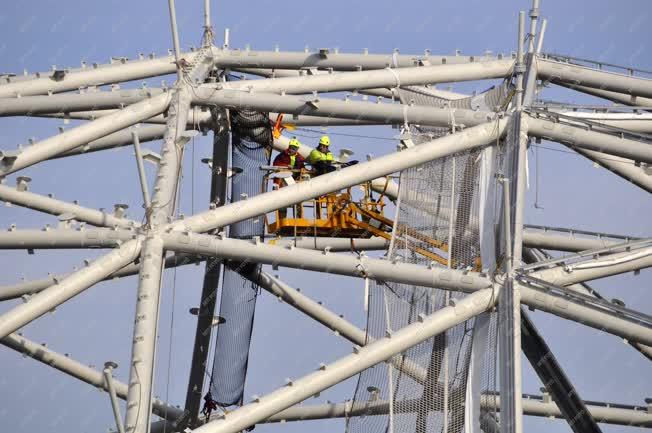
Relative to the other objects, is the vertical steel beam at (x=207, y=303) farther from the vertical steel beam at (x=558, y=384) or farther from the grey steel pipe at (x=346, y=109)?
the vertical steel beam at (x=558, y=384)

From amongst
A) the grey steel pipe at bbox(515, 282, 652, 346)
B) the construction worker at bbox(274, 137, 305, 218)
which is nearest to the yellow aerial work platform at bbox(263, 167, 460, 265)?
the construction worker at bbox(274, 137, 305, 218)

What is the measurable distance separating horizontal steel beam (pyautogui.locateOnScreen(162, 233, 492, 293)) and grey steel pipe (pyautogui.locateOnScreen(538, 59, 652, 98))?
28.7 ft

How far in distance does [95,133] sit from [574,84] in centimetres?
1436

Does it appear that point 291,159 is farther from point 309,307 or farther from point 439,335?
point 439,335

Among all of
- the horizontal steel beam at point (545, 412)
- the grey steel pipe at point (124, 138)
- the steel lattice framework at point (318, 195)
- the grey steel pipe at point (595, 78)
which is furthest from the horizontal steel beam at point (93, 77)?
the horizontal steel beam at point (545, 412)

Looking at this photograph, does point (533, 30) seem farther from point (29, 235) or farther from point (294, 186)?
point (29, 235)

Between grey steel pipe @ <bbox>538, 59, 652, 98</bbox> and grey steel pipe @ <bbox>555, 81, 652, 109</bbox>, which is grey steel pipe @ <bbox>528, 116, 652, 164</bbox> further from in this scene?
grey steel pipe @ <bbox>555, 81, 652, 109</bbox>

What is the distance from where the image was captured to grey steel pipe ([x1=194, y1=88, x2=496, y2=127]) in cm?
4809

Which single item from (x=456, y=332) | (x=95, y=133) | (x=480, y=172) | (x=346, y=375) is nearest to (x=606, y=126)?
(x=480, y=172)

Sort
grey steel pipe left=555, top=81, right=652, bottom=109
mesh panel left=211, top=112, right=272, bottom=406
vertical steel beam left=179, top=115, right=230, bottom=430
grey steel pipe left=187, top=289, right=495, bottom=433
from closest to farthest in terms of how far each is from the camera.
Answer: grey steel pipe left=187, top=289, right=495, bottom=433
mesh panel left=211, top=112, right=272, bottom=406
vertical steel beam left=179, top=115, right=230, bottom=430
grey steel pipe left=555, top=81, right=652, bottom=109

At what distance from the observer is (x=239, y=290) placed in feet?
176

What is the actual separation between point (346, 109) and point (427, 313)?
5986 millimetres

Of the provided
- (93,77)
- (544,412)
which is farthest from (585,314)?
(93,77)

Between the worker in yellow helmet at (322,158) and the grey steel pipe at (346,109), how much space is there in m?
5.27
